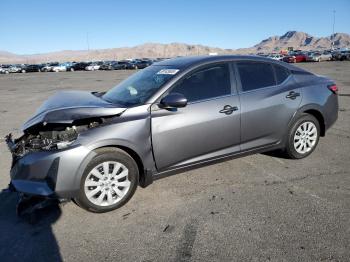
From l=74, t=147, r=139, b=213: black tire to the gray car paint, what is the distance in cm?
7

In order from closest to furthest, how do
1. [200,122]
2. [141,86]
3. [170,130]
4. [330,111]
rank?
1. [170,130]
2. [200,122]
3. [141,86]
4. [330,111]

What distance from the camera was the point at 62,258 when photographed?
3.14 meters

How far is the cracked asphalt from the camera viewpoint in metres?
3.15

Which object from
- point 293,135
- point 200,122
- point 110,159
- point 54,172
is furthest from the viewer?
point 293,135

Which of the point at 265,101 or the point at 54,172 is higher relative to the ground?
the point at 265,101

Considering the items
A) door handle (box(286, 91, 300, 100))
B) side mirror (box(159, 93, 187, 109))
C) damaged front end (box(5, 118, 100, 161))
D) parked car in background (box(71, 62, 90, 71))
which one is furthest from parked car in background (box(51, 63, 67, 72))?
side mirror (box(159, 93, 187, 109))

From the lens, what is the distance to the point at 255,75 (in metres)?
4.91

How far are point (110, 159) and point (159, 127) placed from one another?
692mm


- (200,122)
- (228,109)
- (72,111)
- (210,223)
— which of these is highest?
(72,111)

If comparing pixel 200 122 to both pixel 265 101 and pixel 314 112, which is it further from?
pixel 314 112

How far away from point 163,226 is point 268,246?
109 cm

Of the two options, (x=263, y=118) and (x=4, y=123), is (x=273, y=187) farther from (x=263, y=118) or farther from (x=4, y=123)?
(x=4, y=123)

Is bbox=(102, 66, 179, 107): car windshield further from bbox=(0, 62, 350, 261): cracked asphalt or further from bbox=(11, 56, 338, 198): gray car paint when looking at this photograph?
bbox=(0, 62, 350, 261): cracked asphalt

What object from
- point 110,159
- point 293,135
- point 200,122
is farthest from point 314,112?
point 110,159
